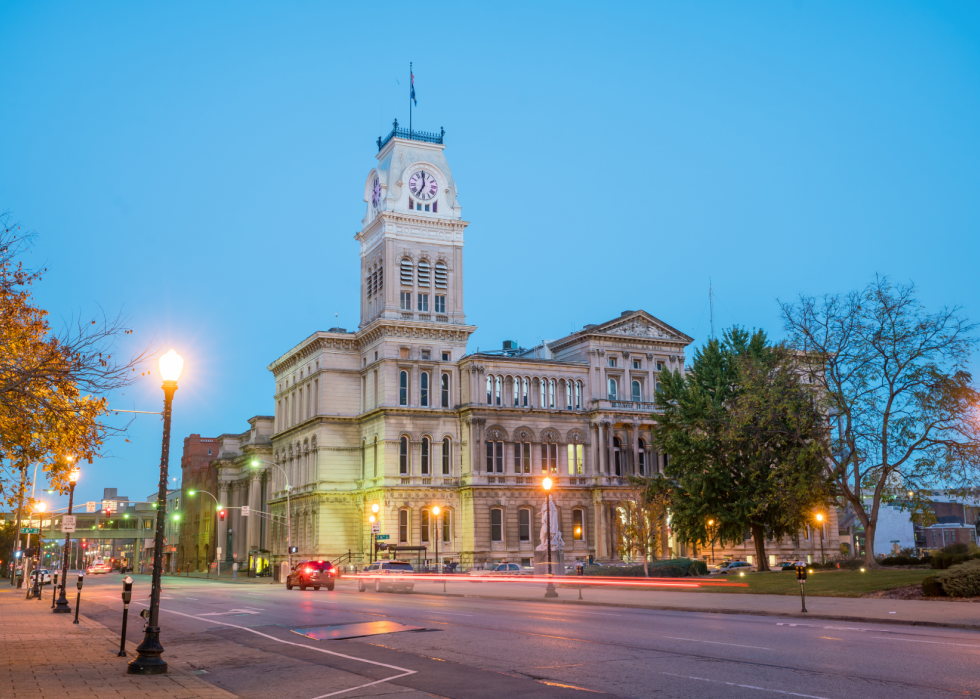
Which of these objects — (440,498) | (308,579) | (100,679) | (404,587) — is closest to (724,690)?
(100,679)

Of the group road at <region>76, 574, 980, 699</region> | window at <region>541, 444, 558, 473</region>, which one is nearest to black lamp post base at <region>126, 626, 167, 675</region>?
road at <region>76, 574, 980, 699</region>

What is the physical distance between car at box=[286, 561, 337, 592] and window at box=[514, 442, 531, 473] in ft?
94.8

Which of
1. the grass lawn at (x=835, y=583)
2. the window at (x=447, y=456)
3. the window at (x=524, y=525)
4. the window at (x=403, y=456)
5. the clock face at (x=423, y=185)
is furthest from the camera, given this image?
the clock face at (x=423, y=185)

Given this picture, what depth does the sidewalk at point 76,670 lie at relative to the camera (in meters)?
12.8

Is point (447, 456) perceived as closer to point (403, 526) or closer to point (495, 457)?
point (495, 457)

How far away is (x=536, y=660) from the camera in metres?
15.6

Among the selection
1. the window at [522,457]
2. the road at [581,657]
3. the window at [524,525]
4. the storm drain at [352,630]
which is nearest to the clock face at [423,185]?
the window at [522,457]

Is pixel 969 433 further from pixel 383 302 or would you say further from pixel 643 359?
pixel 383 302

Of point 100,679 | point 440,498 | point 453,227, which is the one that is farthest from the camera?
point 453,227

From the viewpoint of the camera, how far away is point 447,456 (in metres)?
75.8

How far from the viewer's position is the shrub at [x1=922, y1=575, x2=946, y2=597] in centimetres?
2786

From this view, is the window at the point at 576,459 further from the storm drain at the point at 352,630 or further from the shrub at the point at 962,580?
the storm drain at the point at 352,630

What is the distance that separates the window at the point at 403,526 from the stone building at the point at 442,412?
0.36 feet

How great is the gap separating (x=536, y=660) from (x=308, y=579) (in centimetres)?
3567
